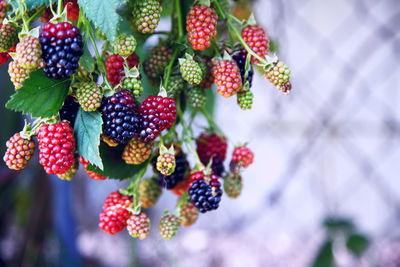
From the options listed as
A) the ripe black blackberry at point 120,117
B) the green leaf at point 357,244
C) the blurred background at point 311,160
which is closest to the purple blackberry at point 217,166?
the ripe black blackberry at point 120,117

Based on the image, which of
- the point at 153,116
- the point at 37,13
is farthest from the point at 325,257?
the point at 37,13

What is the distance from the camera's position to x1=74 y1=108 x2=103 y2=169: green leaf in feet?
1.92

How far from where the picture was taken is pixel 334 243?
6.50 feet

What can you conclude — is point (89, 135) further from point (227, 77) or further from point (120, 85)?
point (227, 77)

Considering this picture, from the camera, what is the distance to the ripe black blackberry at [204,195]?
0.67 meters

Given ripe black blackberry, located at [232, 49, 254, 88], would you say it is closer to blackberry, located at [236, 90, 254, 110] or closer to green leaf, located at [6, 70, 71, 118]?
blackberry, located at [236, 90, 254, 110]

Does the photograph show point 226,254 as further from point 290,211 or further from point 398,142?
point 398,142

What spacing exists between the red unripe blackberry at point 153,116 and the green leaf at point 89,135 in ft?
0.20

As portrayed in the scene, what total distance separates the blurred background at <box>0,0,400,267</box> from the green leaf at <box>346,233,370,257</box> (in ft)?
2.11

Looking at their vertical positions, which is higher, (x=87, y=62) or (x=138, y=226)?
(x=87, y=62)

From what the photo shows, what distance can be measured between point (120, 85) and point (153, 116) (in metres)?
0.06

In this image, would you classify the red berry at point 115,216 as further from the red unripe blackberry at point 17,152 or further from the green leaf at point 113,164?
the red unripe blackberry at point 17,152

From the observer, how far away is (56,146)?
59 centimetres

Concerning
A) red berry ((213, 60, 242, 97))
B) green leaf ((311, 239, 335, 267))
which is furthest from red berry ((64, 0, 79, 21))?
green leaf ((311, 239, 335, 267))
